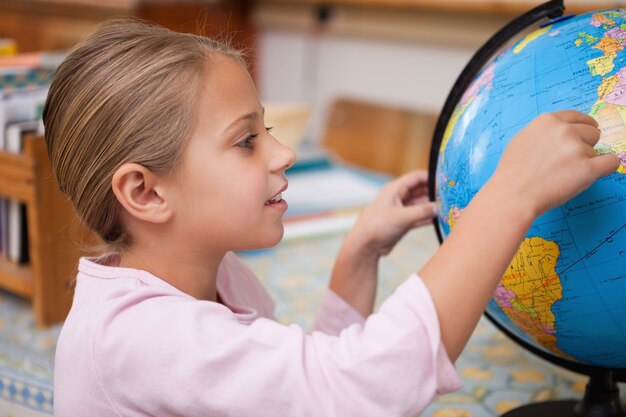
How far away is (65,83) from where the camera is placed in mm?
847

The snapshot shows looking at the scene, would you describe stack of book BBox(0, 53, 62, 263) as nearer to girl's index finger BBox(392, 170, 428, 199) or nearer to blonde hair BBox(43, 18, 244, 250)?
blonde hair BBox(43, 18, 244, 250)

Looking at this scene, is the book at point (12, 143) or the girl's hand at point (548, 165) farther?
the book at point (12, 143)

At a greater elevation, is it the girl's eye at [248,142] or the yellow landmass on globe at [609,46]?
the yellow landmass on globe at [609,46]

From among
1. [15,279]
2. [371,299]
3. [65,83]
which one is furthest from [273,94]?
[65,83]

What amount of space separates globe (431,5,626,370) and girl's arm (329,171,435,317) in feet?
0.65

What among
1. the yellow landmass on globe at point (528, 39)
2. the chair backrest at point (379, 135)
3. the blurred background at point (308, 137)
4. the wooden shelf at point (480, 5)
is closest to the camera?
the yellow landmass on globe at point (528, 39)

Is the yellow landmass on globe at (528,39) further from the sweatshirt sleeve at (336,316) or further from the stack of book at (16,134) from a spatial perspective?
the stack of book at (16,134)

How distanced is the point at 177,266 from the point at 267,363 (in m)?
0.22

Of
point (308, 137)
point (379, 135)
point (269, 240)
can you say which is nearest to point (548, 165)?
point (269, 240)

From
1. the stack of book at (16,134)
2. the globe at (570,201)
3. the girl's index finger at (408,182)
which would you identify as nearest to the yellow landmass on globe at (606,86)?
the globe at (570,201)

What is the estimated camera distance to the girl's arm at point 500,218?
0.68m

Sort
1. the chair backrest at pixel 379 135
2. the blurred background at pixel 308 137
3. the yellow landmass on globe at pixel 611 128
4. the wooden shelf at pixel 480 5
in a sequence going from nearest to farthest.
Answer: the yellow landmass on globe at pixel 611 128 < the blurred background at pixel 308 137 < the wooden shelf at pixel 480 5 < the chair backrest at pixel 379 135

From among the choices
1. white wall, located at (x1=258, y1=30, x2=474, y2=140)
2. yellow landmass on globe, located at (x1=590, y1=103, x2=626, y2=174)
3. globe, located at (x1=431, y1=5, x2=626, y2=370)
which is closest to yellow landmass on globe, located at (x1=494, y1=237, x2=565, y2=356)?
globe, located at (x1=431, y1=5, x2=626, y2=370)

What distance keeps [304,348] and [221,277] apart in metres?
0.36
